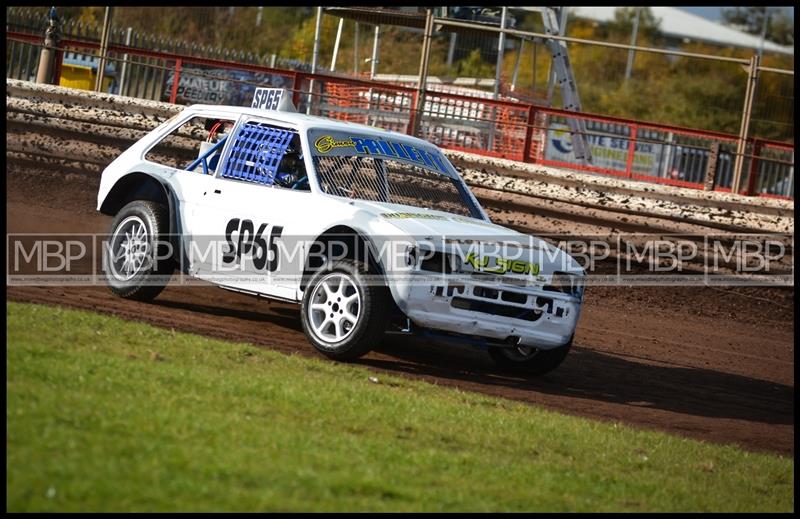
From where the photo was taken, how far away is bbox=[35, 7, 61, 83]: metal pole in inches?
597

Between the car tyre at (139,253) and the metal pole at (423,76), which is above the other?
the metal pole at (423,76)

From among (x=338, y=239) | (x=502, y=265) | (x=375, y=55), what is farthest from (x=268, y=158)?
(x=375, y=55)

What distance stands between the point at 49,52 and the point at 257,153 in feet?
24.1

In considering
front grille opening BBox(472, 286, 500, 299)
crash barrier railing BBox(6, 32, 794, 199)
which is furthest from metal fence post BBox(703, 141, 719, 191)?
front grille opening BBox(472, 286, 500, 299)

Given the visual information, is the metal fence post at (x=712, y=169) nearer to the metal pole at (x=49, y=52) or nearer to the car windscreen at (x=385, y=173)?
the car windscreen at (x=385, y=173)

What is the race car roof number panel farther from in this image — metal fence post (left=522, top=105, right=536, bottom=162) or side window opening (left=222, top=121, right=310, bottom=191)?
metal fence post (left=522, top=105, right=536, bottom=162)

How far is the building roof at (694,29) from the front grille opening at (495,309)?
66.7 m

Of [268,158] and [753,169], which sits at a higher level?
[753,169]

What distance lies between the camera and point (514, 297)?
8055mm

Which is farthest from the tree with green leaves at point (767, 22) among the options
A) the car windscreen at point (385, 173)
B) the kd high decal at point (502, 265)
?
the kd high decal at point (502, 265)

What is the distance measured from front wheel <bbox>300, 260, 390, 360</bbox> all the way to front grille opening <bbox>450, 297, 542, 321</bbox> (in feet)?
1.60

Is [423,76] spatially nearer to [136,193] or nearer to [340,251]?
[136,193]

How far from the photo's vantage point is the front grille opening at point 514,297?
801 centimetres

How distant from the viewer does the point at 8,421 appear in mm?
4891
